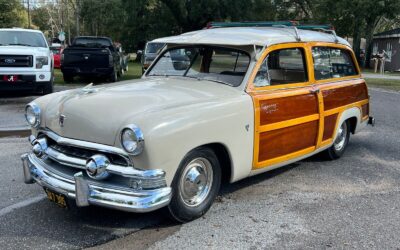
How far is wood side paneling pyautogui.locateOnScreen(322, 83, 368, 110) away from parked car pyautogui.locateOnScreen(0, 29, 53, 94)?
28.0 ft

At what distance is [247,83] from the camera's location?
4957mm

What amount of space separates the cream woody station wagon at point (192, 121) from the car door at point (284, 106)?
0.01 m

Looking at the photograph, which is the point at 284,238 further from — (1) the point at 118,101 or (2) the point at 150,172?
(1) the point at 118,101

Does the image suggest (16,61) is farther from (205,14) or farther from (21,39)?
(205,14)

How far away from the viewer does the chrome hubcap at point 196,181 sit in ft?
14.0

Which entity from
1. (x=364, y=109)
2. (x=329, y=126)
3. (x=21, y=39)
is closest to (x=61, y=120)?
(x=329, y=126)

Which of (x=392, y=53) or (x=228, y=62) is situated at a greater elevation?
(x=392, y=53)

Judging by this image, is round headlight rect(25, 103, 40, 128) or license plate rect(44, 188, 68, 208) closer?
license plate rect(44, 188, 68, 208)

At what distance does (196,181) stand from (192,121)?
23.5 inches

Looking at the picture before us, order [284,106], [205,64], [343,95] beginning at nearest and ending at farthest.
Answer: [284,106], [205,64], [343,95]

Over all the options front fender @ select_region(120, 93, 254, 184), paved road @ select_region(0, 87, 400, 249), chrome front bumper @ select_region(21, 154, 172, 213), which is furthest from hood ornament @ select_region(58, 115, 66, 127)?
paved road @ select_region(0, 87, 400, 249)

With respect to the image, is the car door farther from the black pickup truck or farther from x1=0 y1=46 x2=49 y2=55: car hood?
the black pickup truck

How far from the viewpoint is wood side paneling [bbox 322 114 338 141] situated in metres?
5.97

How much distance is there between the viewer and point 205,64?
5500 mm
